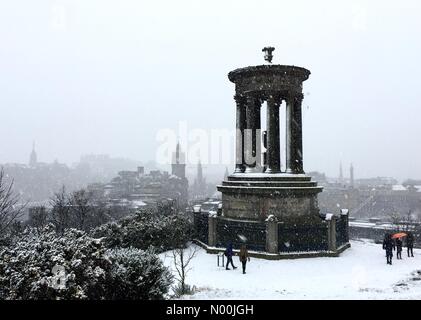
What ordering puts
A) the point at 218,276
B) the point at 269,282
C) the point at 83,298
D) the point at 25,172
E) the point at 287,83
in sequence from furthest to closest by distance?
the point at 25,172 < the point at 287,83 < the point at 218,276 < the point at 269,282 < the point at 83,298

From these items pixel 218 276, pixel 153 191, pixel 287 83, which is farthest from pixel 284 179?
pixel 153 191

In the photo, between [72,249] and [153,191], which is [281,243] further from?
[153,191]

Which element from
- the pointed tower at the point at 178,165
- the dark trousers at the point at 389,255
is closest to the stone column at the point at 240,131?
the dark trousers at the point at 389,255

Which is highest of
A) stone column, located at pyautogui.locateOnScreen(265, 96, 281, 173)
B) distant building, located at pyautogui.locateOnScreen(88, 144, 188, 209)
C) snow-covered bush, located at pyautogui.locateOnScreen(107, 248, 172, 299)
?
stone column, located at pyautogui.locateOnScreen(265, 96, 281, 173)

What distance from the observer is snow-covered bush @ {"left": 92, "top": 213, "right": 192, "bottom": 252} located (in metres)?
18.2

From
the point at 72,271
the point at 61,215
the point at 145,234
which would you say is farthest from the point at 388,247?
the point at 61,215

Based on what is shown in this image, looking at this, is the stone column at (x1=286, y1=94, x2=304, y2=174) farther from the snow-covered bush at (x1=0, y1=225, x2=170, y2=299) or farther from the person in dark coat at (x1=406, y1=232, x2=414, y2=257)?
the snow-covered bush at (x1=0, y1=225, x2=170, y2=299)

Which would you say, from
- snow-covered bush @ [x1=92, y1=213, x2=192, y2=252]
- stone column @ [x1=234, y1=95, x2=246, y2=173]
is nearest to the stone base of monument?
stone column @ [x1=234, y1=95, x2=246, y2=173]

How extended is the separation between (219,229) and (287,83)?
7977 millimetres

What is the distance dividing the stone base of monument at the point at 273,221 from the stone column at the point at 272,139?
31.3 inches

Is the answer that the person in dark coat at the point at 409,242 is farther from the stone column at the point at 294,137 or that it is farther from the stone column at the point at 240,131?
the stone column at the point at 240,131

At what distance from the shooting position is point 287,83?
19703 millimetres

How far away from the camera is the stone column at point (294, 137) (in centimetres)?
1981

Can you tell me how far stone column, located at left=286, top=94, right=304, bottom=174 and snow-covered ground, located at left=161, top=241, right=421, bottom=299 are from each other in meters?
4.84
